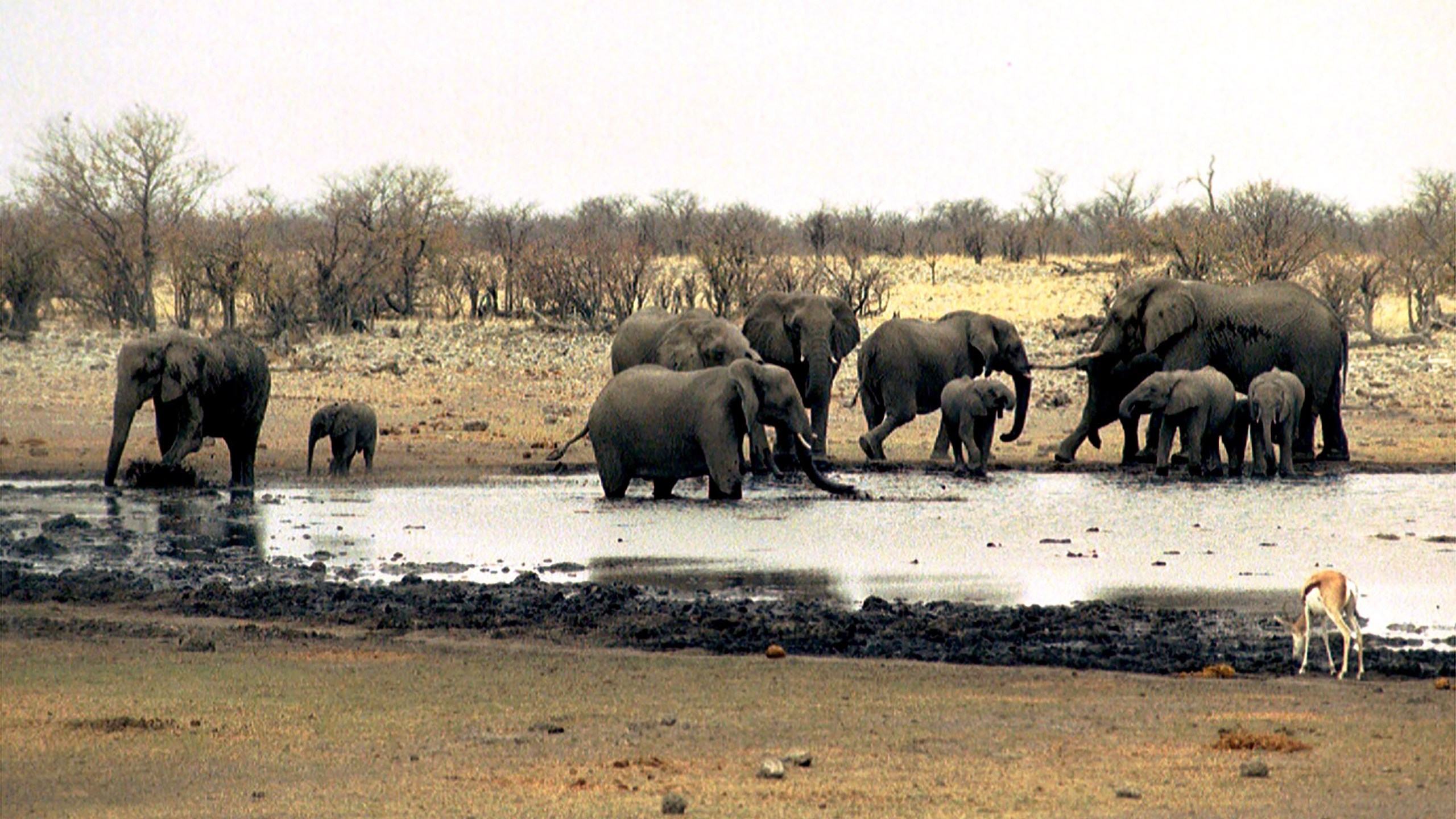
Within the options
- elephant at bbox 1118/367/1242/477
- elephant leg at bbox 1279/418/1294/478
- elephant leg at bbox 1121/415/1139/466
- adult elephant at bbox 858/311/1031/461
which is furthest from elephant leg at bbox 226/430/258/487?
elephant leg at bbox 1279/418/1294/478

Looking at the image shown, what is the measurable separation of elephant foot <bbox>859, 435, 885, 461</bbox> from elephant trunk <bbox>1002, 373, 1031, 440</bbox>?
6.04ft

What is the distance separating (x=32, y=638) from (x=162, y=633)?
24.8 inches

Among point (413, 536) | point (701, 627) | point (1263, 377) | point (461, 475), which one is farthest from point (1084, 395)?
point (701, 627)

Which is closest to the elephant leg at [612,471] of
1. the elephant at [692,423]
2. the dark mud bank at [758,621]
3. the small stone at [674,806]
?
the elephant at [692,423]

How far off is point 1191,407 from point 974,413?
214cm

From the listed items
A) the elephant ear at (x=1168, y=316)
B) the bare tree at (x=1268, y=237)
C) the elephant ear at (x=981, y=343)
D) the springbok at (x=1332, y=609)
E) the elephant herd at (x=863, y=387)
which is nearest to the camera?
the springbok at (x=1332, y=609)

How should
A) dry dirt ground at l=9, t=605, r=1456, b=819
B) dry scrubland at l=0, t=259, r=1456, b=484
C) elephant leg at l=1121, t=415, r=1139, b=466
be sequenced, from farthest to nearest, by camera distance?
dry scrubland at l=0, t=259, r=1456, b=484 → elephant leg at l=1121, t=415, r=1139, b=466 → dry dirt ground at l=9, t=605, r=1456, b=819

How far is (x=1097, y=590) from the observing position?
12.2 m

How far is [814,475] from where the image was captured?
18.0 metres

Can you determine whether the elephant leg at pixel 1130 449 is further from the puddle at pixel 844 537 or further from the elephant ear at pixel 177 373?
the elephant ear at pixel 177 373

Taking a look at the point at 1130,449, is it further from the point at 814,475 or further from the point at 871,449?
the point at 814,475

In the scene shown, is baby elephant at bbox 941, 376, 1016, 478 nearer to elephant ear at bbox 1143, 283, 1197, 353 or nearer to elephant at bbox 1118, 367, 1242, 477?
elephant at bbox 1118, 367, 1242, 477

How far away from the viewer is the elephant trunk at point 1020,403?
2353cm

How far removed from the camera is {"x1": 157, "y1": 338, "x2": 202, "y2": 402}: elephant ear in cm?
1817
